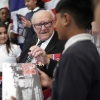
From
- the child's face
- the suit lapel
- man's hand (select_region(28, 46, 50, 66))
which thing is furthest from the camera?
the child's face

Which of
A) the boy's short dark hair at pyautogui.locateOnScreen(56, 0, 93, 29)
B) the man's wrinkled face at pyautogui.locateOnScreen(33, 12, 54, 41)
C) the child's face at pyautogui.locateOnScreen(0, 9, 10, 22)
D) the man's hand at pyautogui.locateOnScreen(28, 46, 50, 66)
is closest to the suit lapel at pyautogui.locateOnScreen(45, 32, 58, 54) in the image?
the man's wrinkled face at pyautogui.locateOnScreen(33, 12, 54, 41)

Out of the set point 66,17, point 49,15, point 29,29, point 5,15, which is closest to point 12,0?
point 5,15

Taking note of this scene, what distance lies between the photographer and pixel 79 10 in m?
0.79

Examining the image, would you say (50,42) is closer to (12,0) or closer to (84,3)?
(84,3)

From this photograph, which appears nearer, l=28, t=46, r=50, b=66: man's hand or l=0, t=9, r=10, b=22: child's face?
l=28, t=46, r=50, b=66: man's hand

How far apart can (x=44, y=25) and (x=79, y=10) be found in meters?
0.92

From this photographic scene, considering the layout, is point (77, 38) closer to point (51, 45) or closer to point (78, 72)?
point (78, 72)

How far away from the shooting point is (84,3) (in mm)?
791

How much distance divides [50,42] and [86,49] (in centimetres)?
89

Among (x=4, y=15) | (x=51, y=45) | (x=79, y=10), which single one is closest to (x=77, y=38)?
(x=79, y=10)

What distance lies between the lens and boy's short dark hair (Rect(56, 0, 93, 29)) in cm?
79

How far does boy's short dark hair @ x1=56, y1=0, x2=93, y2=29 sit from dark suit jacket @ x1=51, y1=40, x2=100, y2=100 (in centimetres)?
7

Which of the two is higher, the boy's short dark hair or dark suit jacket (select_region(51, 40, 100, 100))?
the boy's short dark hair

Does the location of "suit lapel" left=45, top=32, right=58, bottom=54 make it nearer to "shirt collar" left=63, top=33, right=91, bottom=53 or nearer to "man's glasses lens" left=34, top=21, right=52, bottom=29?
"man's glasses lens" left=34, top=21, right=52, bottom=29
